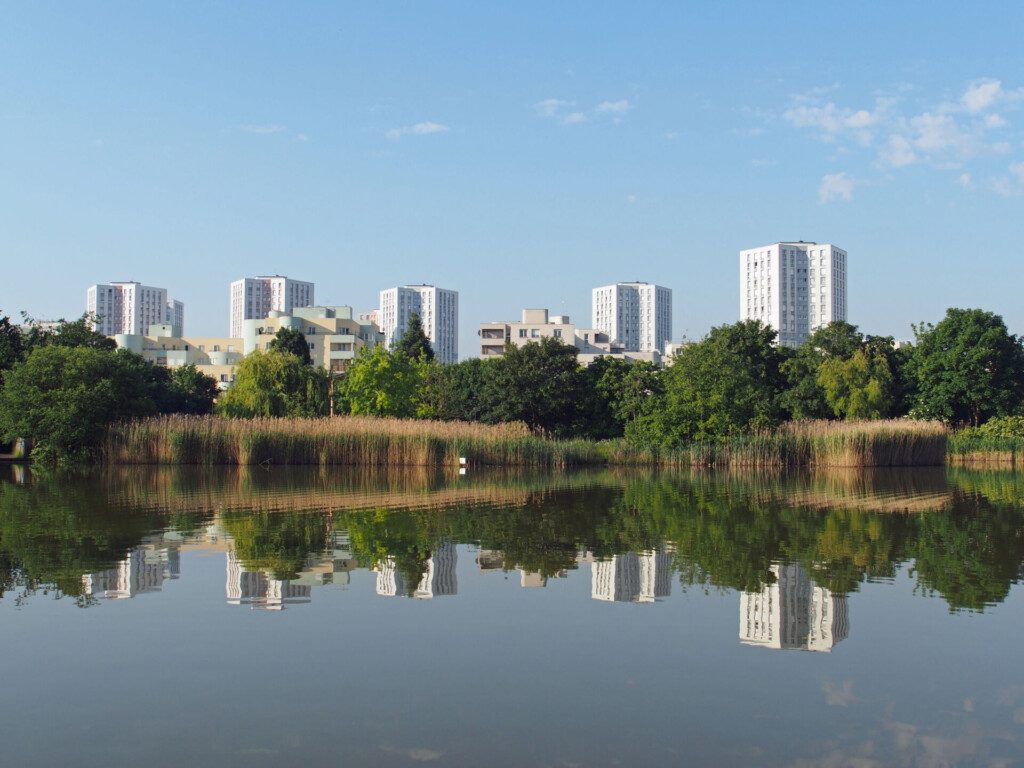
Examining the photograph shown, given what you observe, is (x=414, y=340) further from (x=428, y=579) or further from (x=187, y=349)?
(x=428, y=579)

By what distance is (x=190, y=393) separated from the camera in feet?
217

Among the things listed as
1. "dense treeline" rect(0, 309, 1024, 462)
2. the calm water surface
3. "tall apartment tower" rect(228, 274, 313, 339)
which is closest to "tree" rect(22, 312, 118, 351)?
"dense treeline" rect(0, 309, 1024, 462)

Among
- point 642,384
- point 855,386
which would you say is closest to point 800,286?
point 855,386

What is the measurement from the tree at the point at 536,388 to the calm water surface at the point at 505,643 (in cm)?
3219

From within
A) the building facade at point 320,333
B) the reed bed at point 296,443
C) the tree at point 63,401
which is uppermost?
the building facade at point 320,333

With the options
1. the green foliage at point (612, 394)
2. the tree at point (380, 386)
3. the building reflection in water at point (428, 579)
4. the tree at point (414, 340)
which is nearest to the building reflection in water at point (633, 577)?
the building reflection in water at point (428, 579)

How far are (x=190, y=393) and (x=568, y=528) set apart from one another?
5665 cm

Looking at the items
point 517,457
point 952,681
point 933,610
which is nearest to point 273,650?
point 952,681

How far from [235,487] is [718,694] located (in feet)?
59.9

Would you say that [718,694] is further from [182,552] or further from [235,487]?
[235,487]

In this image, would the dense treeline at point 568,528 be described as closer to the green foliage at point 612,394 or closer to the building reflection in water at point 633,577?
the building reflection in water at point 633,577

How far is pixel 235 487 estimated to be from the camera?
73.7ft

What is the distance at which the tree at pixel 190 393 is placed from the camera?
57781mm

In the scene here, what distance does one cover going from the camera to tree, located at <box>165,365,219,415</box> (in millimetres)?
57781
